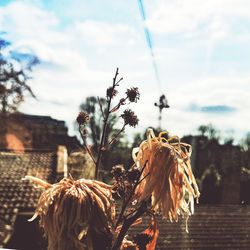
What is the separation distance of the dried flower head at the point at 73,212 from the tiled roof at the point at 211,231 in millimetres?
2994

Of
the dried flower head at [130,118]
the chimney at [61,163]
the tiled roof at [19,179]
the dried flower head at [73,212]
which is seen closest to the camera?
the dried flower head at [73,212]

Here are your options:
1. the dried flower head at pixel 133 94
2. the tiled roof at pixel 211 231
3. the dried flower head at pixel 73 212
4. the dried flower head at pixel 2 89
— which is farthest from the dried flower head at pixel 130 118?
the dried flower head at pixel 2 89

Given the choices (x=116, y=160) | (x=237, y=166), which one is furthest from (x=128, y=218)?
(x=116, y=160)

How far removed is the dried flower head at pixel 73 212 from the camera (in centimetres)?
106

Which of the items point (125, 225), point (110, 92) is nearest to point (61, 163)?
point (110, 92)

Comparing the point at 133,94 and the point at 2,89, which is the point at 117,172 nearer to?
the point at 133,94

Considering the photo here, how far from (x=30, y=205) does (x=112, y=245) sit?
8.51 m

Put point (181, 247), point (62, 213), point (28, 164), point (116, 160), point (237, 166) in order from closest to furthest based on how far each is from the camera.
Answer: point (62, 213), point (181, 247), point (28, 164), point (237, 166), point (116, 160)

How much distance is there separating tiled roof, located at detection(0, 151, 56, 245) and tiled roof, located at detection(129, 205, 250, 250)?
3327 mm

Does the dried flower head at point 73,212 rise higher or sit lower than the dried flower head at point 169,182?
lower

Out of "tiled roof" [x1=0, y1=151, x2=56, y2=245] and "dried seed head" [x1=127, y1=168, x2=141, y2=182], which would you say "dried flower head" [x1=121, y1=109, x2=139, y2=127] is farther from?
"tiled roof" [x1=0, y1=151, x2=56, y2=245]

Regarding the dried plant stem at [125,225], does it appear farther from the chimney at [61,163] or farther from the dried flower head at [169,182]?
the chimney at [61,163]

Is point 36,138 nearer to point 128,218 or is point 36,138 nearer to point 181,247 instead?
point 181,247

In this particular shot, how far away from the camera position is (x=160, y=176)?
1.08 metres
